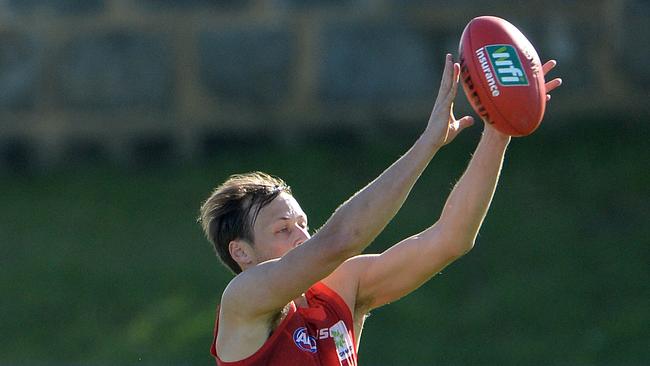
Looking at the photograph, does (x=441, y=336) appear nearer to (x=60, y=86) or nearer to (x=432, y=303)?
(x=432, y=303)

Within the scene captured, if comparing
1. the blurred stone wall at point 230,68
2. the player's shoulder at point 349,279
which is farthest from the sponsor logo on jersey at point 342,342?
the blurred stone wall at point 230,68

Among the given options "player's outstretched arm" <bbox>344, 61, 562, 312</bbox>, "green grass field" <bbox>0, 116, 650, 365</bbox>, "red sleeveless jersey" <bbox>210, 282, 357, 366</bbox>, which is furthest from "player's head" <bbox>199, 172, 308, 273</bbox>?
"green grass field" <bbox>0, 116, 650, 365</bbox>

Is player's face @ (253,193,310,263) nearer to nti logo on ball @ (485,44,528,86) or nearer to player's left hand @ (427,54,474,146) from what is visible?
player's left hand @ (427,54,474,146)

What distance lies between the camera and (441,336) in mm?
8898

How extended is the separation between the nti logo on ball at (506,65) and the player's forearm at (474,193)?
0.96 ft

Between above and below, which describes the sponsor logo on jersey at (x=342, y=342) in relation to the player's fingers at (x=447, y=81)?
below

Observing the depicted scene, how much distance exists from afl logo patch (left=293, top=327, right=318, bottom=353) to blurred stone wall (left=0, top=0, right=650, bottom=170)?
254 inches

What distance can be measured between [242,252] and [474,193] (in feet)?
2.57

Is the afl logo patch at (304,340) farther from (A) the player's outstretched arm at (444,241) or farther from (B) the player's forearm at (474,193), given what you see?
(B) the player's forearm at (474,193)

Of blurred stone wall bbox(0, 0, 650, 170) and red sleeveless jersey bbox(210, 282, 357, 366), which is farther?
blurred stone wall bbox(0, 0, 650, 170)

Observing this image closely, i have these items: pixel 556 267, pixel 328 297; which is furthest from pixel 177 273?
pixel 328 297

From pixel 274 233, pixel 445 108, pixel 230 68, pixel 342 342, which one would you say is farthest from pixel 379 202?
pixel 230 68

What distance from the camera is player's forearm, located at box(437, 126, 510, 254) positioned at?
463 cm

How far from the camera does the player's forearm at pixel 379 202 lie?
4094 mm
